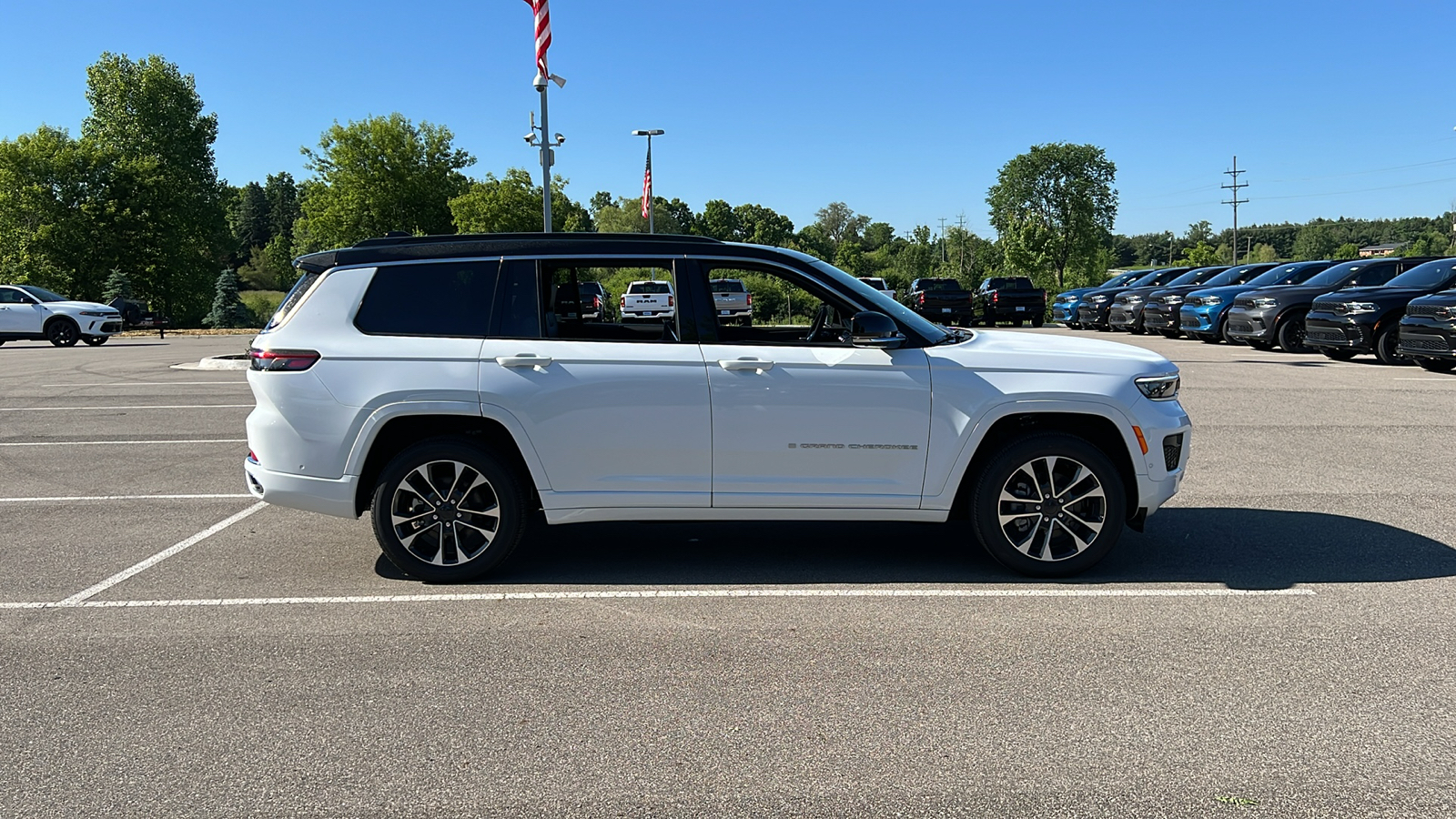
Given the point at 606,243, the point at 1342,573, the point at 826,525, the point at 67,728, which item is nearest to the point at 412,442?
the point at 606,243

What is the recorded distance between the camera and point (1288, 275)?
22.9 m

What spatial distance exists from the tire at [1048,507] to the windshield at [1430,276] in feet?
49.7

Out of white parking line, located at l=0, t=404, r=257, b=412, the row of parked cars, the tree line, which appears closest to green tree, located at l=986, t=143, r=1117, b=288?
the tree line

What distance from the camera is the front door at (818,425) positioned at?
5.31 metres

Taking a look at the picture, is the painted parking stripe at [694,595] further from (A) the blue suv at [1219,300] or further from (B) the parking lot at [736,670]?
(A) the blue suv at [1219,300]

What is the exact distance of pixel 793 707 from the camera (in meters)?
3.85

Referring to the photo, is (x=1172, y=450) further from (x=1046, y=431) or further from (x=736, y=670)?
(x=736, y=670)

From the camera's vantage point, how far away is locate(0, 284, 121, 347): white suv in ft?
90.6

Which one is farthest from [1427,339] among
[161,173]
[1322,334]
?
[161,173]

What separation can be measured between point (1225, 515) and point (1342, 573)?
1.36 m

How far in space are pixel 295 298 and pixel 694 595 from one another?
271 centimetres

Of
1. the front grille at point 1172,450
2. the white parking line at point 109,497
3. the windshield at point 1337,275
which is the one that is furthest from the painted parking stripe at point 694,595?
the windshield at point 1337,275

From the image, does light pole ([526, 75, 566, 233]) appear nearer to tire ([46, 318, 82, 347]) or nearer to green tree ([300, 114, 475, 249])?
tire ([46, 318, 82, 347])

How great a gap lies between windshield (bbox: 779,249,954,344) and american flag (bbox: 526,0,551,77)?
1542cm
